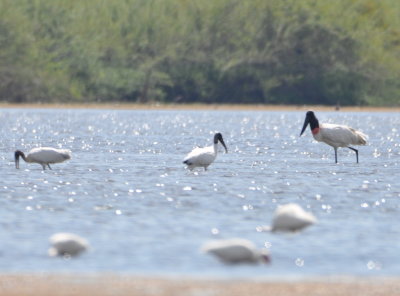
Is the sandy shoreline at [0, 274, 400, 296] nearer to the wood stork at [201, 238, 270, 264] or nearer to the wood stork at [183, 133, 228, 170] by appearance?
the wood stork at [201, 238, 270, 264]

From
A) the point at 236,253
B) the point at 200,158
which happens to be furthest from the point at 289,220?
the point at 200,158

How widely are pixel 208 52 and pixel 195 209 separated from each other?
80018 mm

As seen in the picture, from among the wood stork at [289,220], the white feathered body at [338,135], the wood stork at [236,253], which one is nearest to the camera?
the wood stork at [236,253]

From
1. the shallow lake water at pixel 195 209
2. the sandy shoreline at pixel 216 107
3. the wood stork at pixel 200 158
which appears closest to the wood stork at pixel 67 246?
the shallow lake water at pixel 195 209

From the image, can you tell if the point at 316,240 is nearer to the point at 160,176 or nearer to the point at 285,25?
the point at 160,176

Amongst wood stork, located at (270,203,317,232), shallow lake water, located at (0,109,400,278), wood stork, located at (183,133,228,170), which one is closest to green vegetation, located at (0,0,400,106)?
shallow lake water, located at (0,109,400,278)

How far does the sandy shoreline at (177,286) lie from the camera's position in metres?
12.8

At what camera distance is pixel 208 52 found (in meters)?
100

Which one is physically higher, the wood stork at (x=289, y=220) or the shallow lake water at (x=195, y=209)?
the wood stork at (x=289, y=220)

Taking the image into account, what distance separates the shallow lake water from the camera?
15039mm

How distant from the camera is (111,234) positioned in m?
17.2

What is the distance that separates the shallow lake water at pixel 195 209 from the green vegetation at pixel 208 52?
56476mm

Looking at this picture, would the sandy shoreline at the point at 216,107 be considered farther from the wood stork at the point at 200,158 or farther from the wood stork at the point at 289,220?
the wood stork at the point at 289,220

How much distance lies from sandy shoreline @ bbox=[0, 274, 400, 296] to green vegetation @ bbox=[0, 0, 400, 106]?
3094 inches
